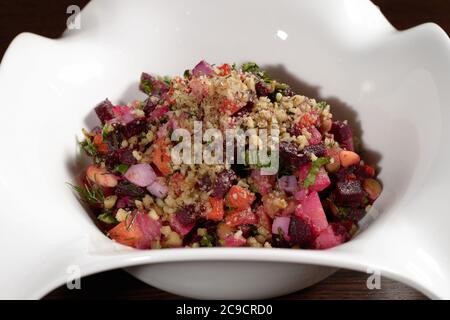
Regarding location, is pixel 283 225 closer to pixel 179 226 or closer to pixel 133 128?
pixel 179 226

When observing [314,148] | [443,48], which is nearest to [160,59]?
[314,148]

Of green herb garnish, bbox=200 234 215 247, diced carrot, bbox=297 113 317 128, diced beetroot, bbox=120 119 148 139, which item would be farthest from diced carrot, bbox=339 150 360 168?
diced beetroot, bbox=120 119 148 139

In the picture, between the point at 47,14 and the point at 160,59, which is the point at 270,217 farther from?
the point at 47,14

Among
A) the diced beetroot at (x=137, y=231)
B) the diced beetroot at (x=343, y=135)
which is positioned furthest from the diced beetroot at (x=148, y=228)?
the diced beetroot at (x=343, y=135)

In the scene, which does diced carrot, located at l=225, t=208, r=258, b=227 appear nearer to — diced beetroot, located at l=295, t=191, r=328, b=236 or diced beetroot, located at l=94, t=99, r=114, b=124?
diced beetroot, located at l=295, t=191, r=328, b=236

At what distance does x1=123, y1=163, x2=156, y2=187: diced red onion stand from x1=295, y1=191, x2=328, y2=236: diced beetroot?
313mm

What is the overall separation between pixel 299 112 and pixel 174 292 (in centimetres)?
48

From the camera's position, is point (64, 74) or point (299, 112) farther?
point (64, 74)

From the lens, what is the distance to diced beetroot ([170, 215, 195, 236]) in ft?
3.67

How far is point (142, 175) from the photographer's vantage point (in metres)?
1.17

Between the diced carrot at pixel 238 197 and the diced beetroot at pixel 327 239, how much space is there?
16 cm

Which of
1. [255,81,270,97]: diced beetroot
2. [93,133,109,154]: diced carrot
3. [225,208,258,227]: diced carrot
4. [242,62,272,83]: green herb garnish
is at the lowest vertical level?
[225,208,258,227]: diced carrot

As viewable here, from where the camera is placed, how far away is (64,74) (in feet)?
4.58

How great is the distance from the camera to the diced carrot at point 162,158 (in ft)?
3.79
